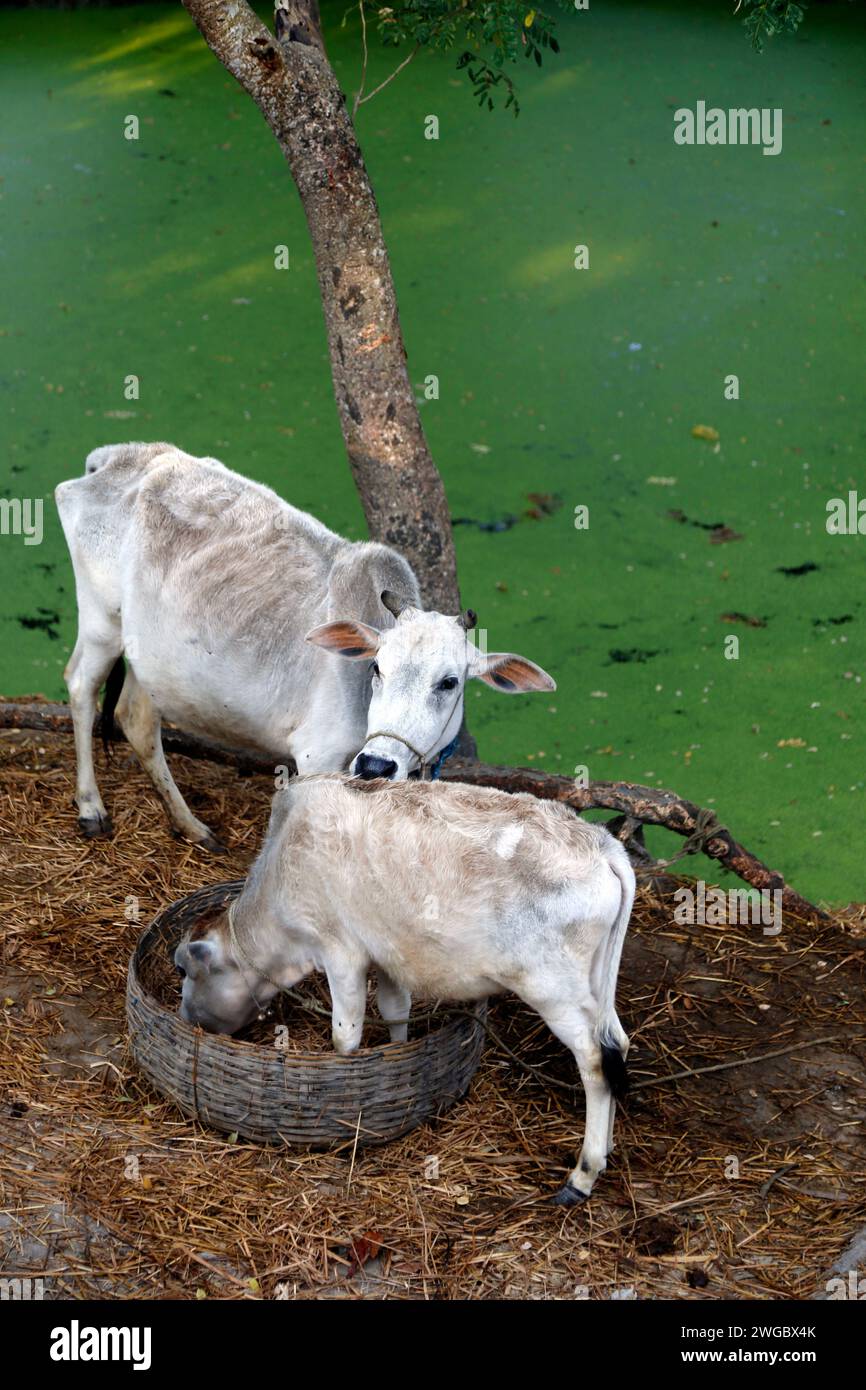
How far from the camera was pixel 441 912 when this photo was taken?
414cm

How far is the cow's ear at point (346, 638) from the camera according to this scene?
16.1 ft

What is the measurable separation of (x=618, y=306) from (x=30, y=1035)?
6.54 meters

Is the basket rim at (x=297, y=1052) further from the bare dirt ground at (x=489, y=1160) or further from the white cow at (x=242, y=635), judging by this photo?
the white cow at (x=242, y=635)

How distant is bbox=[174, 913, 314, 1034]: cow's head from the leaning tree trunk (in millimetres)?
2111

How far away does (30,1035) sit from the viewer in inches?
196

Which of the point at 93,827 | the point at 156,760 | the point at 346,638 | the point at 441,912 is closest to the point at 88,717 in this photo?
the point at 156,760

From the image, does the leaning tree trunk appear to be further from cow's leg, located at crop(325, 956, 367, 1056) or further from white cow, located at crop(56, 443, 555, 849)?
cow's leg, located at crop(325, 956, 367, 1056)

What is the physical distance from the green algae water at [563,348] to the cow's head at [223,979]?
2.28 meters

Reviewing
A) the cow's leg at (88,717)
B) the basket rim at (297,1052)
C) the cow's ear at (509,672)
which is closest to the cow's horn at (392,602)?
the cow's ear at (509,672)

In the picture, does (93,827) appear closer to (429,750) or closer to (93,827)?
(93,827)

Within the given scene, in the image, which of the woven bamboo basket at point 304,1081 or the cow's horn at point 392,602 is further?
the cow's horn at point 392,602

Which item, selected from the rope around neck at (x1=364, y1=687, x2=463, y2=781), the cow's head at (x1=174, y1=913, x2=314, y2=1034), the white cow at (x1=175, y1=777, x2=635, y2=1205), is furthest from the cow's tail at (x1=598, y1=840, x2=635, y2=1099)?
the cow's head at (x1=174, y1=913, x2=314, y2=1034)

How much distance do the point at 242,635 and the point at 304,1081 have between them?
182 centimetres
